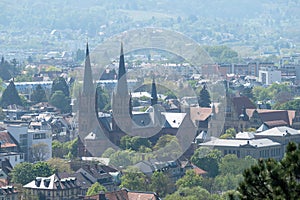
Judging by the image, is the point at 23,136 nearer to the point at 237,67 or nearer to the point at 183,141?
the point at 183,141

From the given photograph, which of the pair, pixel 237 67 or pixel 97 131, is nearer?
pixel 97 131

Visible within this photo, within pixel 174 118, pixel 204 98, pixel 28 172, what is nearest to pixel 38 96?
pixel 204 98

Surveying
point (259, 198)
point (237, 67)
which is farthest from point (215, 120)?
point (237, 67)

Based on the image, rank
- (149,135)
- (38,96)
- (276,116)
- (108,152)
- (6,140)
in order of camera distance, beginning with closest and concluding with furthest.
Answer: (6,140)
(108,152)
(149,135)
(276,116)
(38,96)

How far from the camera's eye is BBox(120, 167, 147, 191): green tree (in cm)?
3928

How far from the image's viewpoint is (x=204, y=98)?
64.1 meters

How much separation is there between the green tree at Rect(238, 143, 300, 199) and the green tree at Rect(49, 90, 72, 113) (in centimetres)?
5591

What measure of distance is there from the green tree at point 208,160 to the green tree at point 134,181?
14.3ft

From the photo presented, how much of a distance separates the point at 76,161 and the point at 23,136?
4.95 meters

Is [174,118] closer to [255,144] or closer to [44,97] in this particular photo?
[255,144]

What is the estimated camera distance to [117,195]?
35344 millimetres

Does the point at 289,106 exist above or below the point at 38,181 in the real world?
above

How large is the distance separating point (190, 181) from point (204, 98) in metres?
23.5

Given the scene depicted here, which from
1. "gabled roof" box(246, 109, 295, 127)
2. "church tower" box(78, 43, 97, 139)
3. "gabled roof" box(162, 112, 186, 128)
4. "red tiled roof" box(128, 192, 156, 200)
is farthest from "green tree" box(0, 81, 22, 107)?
"red tiled roof" box(128, 192, 156, 200)
